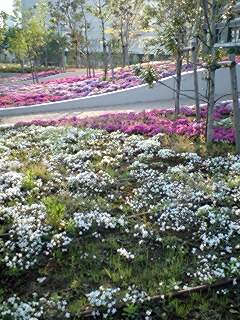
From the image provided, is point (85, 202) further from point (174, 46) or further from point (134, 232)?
point (174, 46)

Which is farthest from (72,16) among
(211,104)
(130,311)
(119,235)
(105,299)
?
(130,311)

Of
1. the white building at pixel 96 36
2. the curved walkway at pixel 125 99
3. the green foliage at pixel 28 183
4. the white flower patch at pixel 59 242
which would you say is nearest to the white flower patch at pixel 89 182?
the green foliage at pixel 28 183

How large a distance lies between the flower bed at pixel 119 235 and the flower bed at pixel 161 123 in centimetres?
209

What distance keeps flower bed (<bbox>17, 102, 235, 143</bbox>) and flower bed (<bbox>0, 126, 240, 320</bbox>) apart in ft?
6.87

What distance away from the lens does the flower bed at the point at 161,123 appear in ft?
43.0

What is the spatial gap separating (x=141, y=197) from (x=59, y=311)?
3497 mm

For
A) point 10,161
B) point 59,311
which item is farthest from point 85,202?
point 10,161

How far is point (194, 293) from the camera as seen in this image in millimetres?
5938

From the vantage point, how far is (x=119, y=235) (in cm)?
757

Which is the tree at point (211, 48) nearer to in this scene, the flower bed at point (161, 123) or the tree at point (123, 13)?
the flower bed at point (161, 123)

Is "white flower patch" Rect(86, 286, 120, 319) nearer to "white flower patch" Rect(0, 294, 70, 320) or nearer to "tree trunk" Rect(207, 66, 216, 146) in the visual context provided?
"white flower patch" Rect(0, 294, 70, 320)

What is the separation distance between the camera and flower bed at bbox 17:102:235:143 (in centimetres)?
1312

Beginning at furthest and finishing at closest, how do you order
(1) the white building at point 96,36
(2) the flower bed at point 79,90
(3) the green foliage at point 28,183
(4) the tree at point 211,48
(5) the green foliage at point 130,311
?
(1) the white building at point 96,36
(2) the flower bed at point 79,90
(4) the tree at point 211,48
(3) the green foliage at point 28,183
(5) the green foliage at point 130,311

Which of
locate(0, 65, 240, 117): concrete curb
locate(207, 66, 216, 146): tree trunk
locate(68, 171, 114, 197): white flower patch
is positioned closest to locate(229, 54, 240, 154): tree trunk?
locate(207, 66, 216, 146): tree trunk
